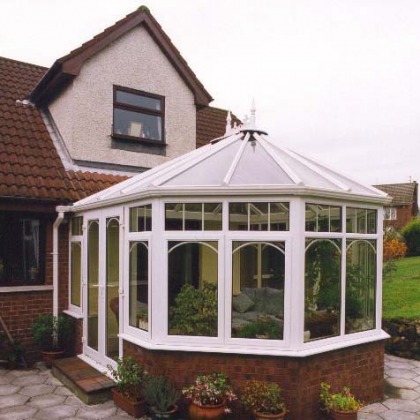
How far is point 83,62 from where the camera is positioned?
968cm

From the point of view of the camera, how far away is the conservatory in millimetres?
5805

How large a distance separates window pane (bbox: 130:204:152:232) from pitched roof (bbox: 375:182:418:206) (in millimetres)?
39777

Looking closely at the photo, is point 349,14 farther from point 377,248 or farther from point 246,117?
point 377,248

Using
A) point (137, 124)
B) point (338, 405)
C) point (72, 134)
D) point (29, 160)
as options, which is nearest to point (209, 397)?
point (338, 405)

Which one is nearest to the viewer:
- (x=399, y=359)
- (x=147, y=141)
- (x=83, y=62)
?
(x=399, y=359)

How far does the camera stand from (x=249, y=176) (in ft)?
20.0

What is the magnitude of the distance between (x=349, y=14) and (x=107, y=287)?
582cm

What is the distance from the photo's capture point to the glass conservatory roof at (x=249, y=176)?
19.2ft

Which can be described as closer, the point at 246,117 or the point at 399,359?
the point at 246,117

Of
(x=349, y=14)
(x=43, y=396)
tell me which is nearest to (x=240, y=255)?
(x=43, y=396)

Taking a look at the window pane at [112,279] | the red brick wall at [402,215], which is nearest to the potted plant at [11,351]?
the window pane at [112,279]

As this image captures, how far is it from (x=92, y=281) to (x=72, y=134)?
10.8 feet

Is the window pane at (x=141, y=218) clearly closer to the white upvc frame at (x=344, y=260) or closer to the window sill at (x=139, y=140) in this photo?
the white upvc frame at (x=344, y=260)

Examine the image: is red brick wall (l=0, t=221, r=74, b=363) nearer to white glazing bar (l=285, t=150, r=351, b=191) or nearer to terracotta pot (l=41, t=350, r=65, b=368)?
terracotta pot (l=41, t=350, r=65, b=368)
